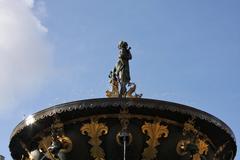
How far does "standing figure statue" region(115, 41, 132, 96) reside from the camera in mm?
22875

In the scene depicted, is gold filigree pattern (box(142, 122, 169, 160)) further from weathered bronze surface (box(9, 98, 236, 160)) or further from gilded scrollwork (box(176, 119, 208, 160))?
gilded scrollwork (box(176, 119, 208, 160))

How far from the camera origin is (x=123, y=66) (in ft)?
75.8

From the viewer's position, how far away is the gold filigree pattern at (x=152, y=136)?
2062cm

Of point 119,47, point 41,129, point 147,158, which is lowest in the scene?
point 147,158

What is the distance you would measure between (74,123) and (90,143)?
2.75 feet

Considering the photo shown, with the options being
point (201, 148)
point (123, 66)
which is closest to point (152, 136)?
point (201, 148)

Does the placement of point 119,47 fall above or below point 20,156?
above

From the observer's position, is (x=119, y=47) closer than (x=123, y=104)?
No

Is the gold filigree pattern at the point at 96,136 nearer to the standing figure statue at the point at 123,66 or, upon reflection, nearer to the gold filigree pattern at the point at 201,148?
the standing figure statue at the point at 123,66

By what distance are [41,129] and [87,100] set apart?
2.02 metres

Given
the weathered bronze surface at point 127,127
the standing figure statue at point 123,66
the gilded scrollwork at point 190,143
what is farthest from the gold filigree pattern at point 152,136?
the standing figure statue at point 123,66

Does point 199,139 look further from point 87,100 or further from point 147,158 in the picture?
point 87,100

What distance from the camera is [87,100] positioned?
67.4ft

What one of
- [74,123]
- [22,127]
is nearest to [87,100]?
[74,123]
